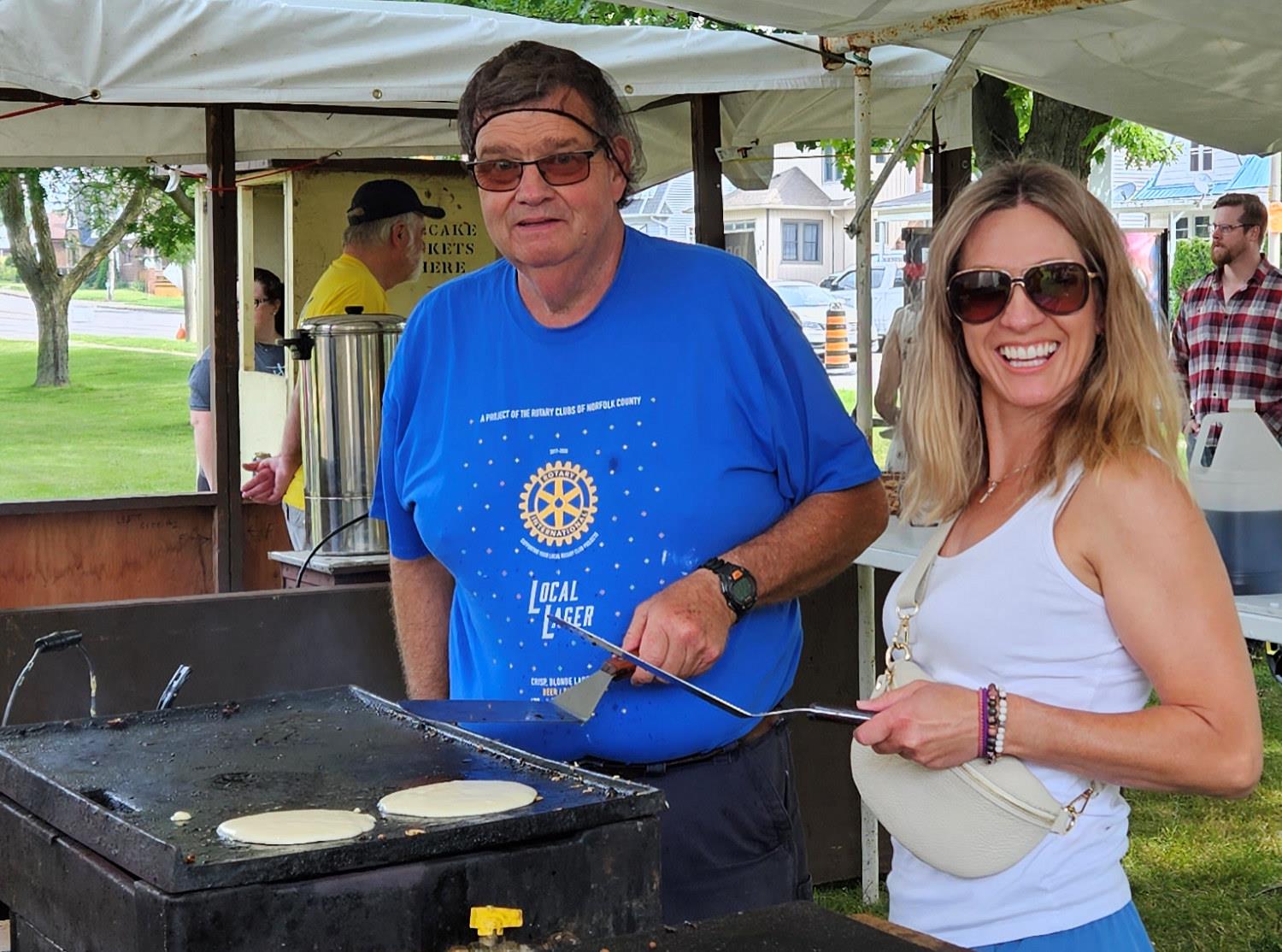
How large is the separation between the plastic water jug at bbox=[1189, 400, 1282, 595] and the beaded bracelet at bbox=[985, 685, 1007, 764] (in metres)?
1.75

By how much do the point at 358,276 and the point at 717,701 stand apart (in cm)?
437

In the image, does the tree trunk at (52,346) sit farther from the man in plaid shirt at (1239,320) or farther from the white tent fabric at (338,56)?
the man in plaid shirt at (1239,320)

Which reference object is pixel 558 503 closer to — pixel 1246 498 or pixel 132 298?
pixel 1246 498

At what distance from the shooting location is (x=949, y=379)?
2012 mm

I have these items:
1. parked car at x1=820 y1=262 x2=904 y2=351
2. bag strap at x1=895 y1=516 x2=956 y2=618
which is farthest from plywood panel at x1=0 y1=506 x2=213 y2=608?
parked car at x1=820 y1=262 x2=904 y2=351

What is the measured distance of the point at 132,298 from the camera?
2605 centimetres

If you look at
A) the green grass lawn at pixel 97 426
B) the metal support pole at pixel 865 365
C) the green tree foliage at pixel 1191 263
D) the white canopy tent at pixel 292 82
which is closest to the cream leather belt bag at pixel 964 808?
the metal support pole at pixel 865 365

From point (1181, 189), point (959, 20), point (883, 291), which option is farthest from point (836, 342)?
point (959, 20)

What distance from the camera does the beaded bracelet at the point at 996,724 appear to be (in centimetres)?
168

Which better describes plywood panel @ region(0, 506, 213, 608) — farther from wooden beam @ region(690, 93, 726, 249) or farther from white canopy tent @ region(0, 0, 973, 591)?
wooden beam @ region(690, 93, 726, 249)

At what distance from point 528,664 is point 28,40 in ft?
10.3

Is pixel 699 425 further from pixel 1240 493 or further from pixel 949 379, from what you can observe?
pixel 1240 493

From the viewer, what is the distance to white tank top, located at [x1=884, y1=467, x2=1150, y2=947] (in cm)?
172

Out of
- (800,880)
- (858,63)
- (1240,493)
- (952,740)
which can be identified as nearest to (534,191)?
(952,740)
